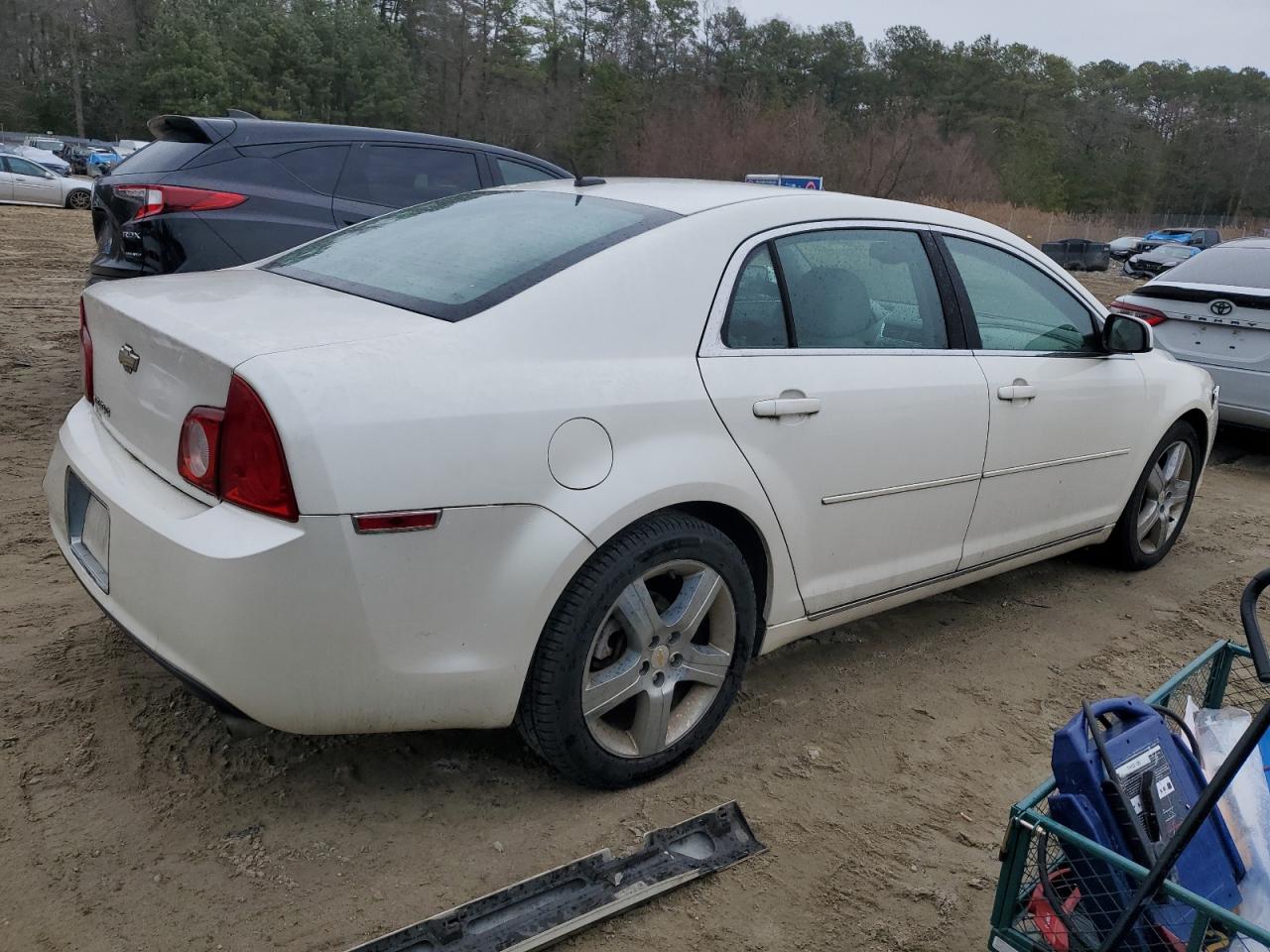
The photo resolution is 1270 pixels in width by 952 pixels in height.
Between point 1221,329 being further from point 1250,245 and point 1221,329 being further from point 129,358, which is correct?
point 129,358

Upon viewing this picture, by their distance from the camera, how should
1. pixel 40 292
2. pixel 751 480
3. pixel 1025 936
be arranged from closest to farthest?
pixel 1025 936 < pixel 751 480 < pixel 40 292

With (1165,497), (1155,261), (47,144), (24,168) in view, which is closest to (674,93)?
(47,144)

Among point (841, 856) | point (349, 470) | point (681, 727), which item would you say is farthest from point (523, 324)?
point (841, 856)

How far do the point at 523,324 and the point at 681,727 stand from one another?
117 centimetres

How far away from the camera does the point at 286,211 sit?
592cm

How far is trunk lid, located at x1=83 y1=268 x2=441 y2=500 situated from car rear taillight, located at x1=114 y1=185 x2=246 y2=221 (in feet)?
9.63

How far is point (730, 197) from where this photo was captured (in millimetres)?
3064

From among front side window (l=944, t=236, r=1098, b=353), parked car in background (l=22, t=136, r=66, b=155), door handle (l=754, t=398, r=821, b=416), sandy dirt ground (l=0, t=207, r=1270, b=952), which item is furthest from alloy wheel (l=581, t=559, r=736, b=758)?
parked car in background (l=22, t=136, r=66, b=155)

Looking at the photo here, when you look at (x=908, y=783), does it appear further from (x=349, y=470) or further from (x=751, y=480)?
(x=349, y=470)

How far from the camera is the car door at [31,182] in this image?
953 inches

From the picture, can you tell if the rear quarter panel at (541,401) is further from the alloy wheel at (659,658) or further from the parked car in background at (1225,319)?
the parked car in background at (1225,319)

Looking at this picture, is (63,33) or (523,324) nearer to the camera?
(523,324)

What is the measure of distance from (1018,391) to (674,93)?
73.5 meters

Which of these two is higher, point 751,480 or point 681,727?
point 751,480
